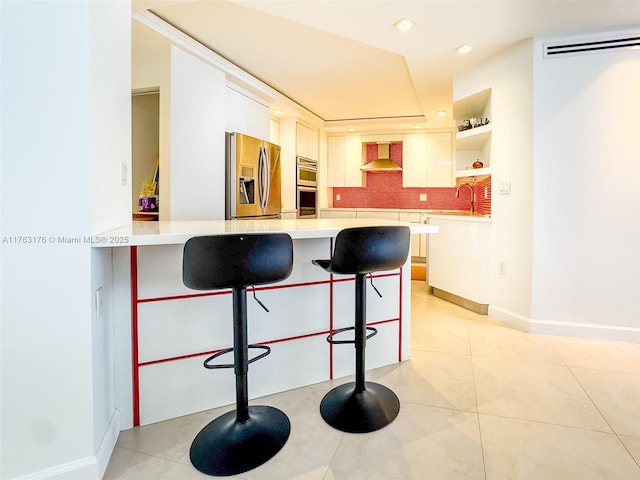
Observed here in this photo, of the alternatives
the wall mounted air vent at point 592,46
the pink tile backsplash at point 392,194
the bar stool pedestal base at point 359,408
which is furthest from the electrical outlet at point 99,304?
the pink tile backsplash at point 392,194

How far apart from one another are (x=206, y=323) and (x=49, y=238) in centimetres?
80

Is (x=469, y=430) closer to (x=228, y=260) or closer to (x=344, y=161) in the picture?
(x=228, y=260)

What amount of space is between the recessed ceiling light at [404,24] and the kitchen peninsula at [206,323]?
1.59 meters

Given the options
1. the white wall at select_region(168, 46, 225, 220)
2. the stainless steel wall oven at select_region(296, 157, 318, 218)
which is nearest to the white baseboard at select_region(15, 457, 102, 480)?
the white wall at select_region(168, 46, 225, 220)

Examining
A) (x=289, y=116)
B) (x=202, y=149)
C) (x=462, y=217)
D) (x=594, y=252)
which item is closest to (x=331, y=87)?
(x=289, y=116)

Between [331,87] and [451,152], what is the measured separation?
2760 millimetres

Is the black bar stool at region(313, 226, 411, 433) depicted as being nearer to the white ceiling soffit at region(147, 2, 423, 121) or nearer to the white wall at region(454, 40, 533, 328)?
the white wall at region(454, 40, 533, 328)

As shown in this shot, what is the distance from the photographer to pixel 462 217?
367 cm

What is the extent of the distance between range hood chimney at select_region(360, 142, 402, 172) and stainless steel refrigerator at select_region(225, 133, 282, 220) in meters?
2.65

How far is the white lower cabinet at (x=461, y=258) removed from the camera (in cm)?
347

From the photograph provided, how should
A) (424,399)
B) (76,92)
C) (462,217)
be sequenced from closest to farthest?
1. (76,92)
2. (424,399)
3. (462,217)

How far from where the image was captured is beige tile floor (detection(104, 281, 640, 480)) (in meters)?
1.47

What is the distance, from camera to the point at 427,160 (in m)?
6.42

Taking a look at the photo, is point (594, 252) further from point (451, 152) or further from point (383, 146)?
point (383, 146)
